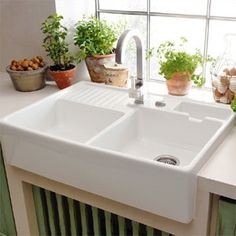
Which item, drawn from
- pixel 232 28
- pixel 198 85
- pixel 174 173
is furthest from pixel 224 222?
pixel 232 28

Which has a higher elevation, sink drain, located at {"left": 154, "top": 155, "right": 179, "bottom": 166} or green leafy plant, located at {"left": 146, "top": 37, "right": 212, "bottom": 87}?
green leafy plant, located at {"left": 146, "top": 37, "right": 212, "bottom": 87}

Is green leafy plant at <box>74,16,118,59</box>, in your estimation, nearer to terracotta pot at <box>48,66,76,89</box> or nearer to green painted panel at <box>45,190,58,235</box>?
terracotta pot at <box>48,66,76,89</box>

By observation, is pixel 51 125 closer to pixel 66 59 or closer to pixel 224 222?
pixel 66 59

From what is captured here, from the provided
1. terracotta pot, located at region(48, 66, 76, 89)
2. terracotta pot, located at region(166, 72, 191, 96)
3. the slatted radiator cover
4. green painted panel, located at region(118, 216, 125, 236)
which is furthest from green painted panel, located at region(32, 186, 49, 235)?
terracotta pot, located at region(166, 72, 191, 96)

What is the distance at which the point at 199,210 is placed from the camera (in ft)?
3.49

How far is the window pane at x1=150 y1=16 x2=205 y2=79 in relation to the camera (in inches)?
66.4

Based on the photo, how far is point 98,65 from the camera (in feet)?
5.62

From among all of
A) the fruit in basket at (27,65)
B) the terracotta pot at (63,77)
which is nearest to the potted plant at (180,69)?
the terracotta pot at (63,77)

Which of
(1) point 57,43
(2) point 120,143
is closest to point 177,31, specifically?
(1) point 57,43

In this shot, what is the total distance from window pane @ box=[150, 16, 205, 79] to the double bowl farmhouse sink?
14.6 inches

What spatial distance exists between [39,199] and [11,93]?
20.2 inches

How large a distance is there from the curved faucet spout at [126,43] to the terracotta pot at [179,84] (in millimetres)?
163

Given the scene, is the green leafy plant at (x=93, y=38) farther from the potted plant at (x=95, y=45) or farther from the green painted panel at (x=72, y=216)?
the green painted panel at (x=72, y=216)

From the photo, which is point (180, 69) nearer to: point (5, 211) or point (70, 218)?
point (70, 218)
